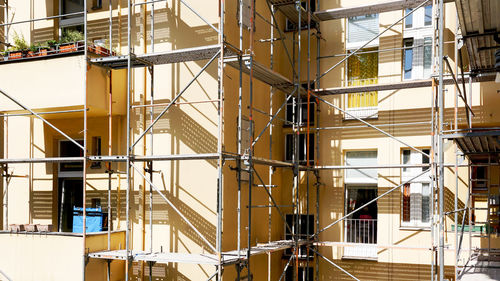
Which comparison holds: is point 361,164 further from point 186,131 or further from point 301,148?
point 186,131

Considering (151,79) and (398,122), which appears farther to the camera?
(398,122)

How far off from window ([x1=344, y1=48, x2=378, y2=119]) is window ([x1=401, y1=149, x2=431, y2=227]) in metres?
1.27

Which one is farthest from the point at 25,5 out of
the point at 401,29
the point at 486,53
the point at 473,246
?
the point at 473,246

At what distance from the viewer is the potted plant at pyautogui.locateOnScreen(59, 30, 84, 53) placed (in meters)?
10.0

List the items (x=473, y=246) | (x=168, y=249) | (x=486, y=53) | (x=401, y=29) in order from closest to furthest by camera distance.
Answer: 1. (x=486, y=53)
2. (x=168, y=249)
3. (x=473, y=246)
4. (x=401, y=29)

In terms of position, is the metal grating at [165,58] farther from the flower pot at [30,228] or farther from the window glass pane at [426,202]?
the window glass pane at [426,202]

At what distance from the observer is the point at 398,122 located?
1141cm

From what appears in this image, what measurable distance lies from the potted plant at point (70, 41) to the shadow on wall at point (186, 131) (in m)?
1.78

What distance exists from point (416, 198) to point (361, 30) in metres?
3.66

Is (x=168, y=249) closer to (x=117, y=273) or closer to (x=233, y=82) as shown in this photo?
(x=117, y=273)

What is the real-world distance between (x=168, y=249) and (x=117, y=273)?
98 centimetres

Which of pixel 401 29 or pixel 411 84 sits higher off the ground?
pixel 401 29

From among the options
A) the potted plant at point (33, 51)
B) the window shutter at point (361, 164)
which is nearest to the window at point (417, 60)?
the window shutter at point (361, 164)

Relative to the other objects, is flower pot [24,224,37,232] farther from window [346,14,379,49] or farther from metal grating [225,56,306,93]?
window [346,14,379,49]
